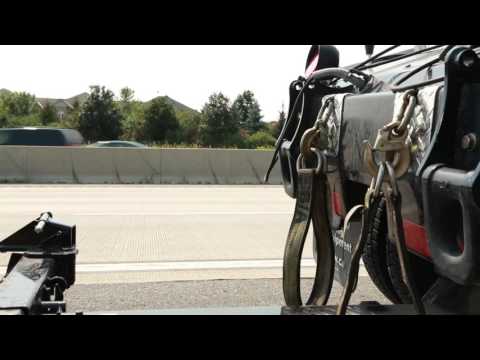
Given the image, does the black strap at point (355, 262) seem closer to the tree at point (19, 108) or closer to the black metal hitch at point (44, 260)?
the black metal hitch at point (44, 260)

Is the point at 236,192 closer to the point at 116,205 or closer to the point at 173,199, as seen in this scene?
the point at 173,199

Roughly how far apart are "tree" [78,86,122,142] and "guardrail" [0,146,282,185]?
36452 millimetres

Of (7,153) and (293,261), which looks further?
(7,153)

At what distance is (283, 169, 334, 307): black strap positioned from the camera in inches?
90.1

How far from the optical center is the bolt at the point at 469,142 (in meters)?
1.49

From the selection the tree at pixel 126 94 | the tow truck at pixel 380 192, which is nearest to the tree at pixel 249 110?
the tree at pixel 126 94

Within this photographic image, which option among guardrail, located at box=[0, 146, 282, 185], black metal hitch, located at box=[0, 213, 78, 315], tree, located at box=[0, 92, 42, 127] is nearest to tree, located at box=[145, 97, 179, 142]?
tree, located at box=[0, 92, 42, 127]

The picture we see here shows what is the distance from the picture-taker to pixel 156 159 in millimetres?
17312

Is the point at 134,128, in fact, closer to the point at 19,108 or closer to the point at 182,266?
the point at 19,108

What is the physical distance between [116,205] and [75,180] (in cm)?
612

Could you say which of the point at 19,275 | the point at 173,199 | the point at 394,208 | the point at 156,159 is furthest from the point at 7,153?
the point at 394,208

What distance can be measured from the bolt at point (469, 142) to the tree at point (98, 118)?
173 ft

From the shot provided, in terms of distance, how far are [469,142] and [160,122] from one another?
51.9 m

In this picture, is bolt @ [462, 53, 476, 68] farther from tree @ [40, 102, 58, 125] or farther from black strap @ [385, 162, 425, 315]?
tree @ [40, 102, 58, 125]
